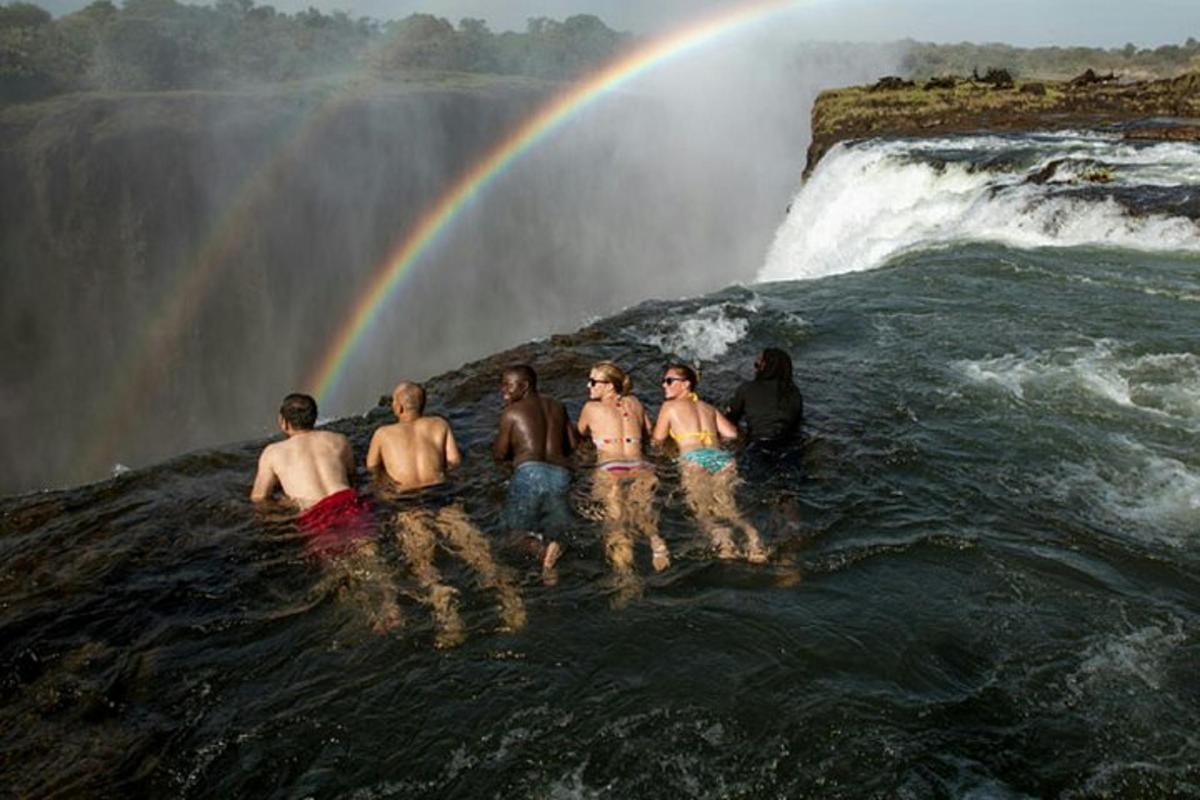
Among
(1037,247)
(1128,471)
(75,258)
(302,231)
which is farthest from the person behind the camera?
(302,231)

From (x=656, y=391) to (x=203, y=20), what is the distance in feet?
220

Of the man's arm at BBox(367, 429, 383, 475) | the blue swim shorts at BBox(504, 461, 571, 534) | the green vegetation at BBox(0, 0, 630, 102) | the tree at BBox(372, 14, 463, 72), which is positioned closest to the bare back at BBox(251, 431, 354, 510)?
the man's arm at BBox(367, 429, 383, 475)

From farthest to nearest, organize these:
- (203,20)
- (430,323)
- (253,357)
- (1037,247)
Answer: (203,20) → (430,323) → (253,357) → (1037,247)

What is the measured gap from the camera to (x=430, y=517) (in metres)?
6.13

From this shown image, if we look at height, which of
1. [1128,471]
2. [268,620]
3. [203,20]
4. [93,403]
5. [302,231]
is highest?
[203,20]

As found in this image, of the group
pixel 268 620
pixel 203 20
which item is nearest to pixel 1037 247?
pixel 268 620

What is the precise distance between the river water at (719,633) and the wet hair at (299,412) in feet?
2.56

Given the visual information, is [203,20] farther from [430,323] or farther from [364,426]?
[364,426]

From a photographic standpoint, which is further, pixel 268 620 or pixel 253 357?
pixel 253 357

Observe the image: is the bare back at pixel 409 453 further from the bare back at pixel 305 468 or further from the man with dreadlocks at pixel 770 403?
the man with dreadlocks at pixel 770 403

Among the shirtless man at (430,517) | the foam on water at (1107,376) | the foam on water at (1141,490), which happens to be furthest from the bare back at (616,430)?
the foam on water at (1107,376)

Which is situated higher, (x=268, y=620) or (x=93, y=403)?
(x=268, y=620)

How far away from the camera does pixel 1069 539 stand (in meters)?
5.49

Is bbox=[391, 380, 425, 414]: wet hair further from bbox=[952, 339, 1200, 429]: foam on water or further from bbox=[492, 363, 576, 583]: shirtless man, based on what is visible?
bbox=[952, 339, 1200, 429]: foam on water
